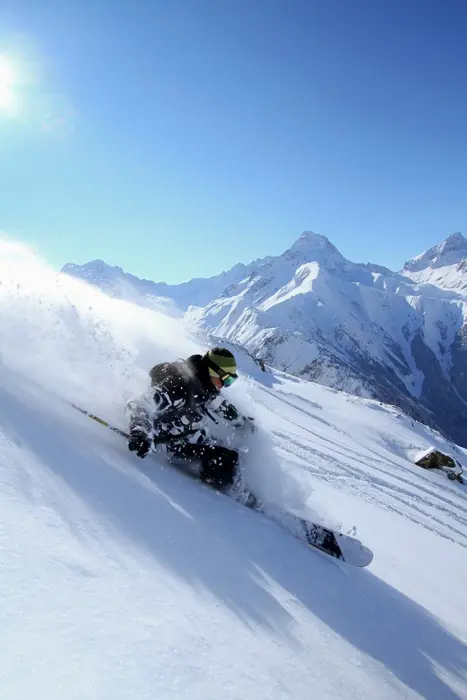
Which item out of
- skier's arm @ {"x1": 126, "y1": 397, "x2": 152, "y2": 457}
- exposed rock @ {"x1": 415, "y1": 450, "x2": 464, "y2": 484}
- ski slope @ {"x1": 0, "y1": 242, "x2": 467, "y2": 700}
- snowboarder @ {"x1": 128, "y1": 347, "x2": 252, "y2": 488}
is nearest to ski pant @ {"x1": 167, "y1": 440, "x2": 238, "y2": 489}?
snowboarder @ {"x1": 128, "y1": 347, "x2": 252, "y2": 488}

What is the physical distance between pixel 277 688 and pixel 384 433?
37.8 meters

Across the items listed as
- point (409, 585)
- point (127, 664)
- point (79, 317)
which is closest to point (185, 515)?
point (127, 664)

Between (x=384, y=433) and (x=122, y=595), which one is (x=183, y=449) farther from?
(x=384, y=433)

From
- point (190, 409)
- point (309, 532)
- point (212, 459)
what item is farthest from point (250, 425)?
point (309, 532)

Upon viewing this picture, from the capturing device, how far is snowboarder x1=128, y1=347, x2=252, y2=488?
635 centimetres

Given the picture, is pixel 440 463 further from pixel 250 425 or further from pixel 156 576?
pixel 156 576

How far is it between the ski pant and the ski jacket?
0.16 metres

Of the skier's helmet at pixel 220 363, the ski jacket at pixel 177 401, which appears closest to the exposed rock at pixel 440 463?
the skier's helmet at pixel 220 363

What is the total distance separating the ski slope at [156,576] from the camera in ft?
7.11

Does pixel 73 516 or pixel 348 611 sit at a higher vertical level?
pixel 73 516

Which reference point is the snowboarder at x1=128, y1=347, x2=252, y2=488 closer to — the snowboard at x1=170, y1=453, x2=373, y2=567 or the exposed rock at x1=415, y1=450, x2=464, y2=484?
the snowboard at x1=170, y1=453, x2=373, y2=567

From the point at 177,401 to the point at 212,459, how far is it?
3.46 ft

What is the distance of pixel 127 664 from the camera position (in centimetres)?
210

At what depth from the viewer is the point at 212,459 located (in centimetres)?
646
